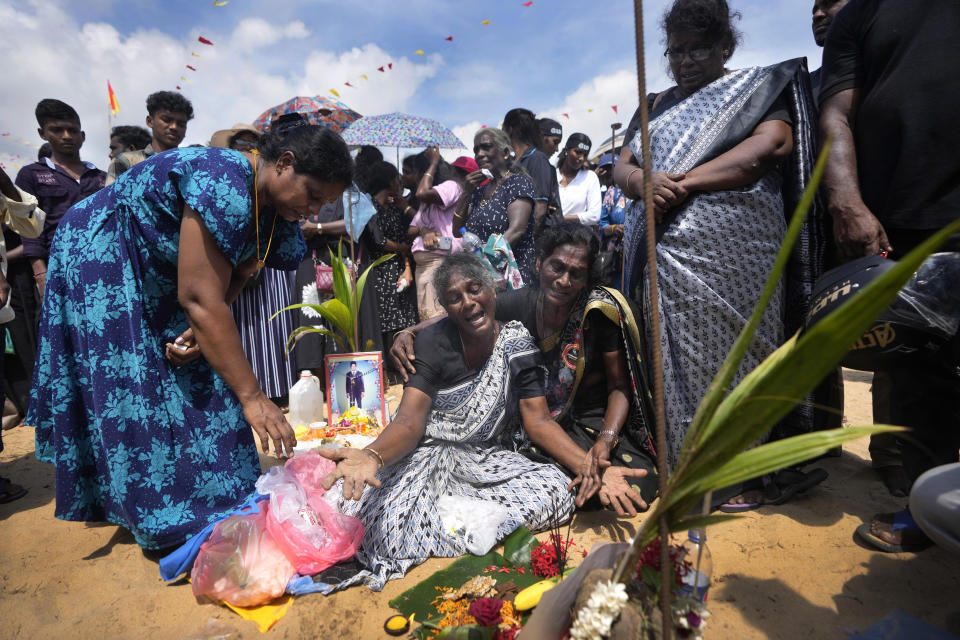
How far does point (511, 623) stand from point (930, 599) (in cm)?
153

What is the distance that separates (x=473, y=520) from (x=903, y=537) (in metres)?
1.79

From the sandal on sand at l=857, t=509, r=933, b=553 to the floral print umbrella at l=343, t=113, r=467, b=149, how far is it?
495 centimetres

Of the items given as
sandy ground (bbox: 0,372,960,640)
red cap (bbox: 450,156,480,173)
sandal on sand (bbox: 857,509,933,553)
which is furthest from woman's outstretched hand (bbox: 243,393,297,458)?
red cap (bbox: 450,156,480,173)

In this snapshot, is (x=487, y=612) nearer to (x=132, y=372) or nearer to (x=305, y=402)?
(x=132, y=372)

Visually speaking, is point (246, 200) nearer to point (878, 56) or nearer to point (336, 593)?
point (336, 593)

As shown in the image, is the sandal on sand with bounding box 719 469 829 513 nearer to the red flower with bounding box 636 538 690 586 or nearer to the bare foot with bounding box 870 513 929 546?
the bare foot with bounding box 870 513 929 546

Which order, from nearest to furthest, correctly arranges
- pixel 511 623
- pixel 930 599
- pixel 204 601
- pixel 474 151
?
pixel 511 623 → pixel 930 599 → pixel 204 601 → pixel 474 151

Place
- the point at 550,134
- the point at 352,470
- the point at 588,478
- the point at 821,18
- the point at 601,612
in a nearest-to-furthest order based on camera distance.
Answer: the point at 601,612
the point at 352,470
the point at 588,478
the point at 821,18
the point at 550,134

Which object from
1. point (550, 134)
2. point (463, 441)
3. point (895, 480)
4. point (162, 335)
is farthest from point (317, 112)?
point (895, 480)

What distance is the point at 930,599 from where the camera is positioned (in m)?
1.81

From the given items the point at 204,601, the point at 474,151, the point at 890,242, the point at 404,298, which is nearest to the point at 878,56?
the point at 890,242

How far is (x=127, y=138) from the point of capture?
5918 millimetres

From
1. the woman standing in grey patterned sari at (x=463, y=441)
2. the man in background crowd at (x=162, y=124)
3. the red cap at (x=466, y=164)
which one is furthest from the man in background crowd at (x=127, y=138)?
the woman standing in grey patterned sari at (x=463, y=441)

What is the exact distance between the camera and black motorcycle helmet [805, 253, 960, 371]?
1817mm
